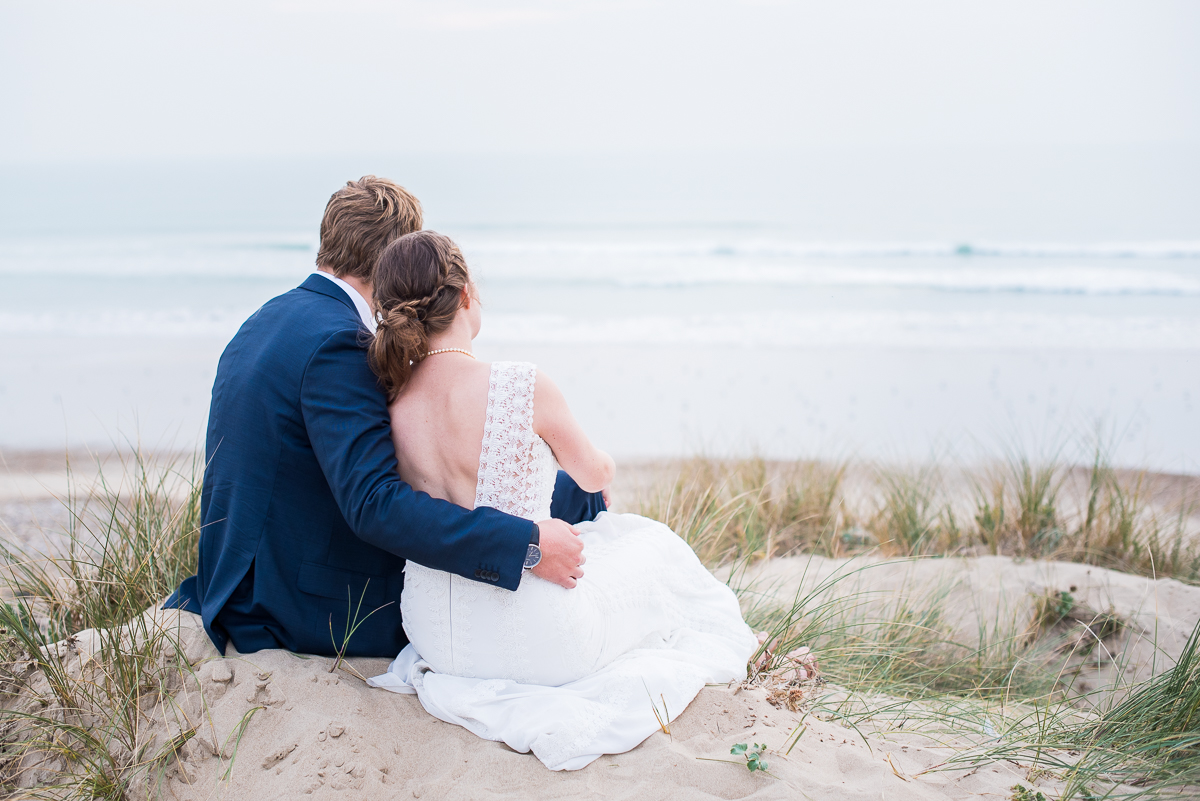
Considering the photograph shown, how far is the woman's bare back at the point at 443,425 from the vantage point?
249 cm

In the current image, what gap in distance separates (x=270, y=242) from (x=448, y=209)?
6.97 meters

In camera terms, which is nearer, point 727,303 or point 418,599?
point 418,599

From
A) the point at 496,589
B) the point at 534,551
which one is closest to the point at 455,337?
the point at 534,551

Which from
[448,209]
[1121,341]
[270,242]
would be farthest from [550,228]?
[1121,341]

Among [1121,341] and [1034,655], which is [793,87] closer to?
[1121,341]

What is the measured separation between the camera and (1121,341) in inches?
498

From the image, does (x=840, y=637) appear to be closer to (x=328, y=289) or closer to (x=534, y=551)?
(x=534, y=551)

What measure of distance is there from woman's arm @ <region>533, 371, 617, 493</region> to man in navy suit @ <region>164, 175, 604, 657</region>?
22 cm

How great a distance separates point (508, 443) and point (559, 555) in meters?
0.41

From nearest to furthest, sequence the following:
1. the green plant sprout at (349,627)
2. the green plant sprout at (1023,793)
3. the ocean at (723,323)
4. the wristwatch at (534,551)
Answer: the green plant sprout at (1023,793) → the wristwatch at (534,551) → the green plant sprout at (349,627) → the ocean at (723,323)

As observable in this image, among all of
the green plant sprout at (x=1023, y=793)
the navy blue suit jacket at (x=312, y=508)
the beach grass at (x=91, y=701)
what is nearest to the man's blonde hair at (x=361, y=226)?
the navy blue suit jacket at (x=312, y=508)

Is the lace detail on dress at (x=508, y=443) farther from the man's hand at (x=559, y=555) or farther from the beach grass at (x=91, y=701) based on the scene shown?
the beach grass at (x=91, y=701)

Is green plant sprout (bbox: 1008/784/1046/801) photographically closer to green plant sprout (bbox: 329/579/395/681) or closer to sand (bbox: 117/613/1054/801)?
sand (bbox: 117/613/1054/801)

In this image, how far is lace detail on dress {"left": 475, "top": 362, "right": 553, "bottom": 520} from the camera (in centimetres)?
247
